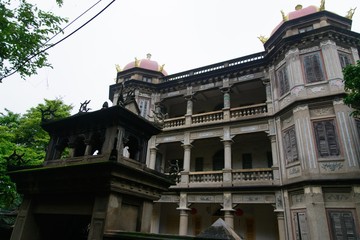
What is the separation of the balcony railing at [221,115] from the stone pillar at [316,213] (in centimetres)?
569

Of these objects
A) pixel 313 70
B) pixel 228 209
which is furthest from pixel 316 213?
pixel 313 70

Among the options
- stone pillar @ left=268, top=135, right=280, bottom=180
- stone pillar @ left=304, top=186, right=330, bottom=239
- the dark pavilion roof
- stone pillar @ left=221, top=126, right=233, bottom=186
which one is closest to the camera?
the dark pavilion roof

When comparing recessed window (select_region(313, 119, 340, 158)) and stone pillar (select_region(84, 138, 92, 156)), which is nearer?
stone pillar (select_region(84, 138, 92, 156))

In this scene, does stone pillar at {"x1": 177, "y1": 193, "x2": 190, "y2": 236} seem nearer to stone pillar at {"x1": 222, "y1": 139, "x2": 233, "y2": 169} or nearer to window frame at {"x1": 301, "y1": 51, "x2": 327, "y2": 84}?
stone pillar at {"x1": 222, "y1": 139, "x2": 233, "y2": 169}

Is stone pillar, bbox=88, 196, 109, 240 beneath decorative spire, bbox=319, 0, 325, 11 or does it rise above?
beneath

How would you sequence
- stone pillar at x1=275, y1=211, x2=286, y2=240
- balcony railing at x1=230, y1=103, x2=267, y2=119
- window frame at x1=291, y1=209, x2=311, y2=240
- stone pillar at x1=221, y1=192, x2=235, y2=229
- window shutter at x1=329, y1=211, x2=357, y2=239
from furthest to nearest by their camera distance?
balcony railing at x1=230, y1=103, x2=267, y2=119 → stone pillar at x1=221, y1=192, x2=235, y2=229 → stone pillar at x1=275, y1=211, x2=286, y2=240 → window frame at x1=291, y1=209, x2=311, y2=240 → window shutter at x1=329, y1=211, x2=357, y2=239

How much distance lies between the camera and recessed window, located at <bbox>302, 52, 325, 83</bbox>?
1382 cm

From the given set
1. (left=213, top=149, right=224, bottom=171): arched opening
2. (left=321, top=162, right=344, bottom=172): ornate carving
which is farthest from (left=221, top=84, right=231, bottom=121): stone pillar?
(left=321, top=162, right=344, bottom=172): ornate carving

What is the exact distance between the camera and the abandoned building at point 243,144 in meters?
6.57

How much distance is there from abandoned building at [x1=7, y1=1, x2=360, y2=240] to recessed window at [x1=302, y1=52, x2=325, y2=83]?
0.05 m

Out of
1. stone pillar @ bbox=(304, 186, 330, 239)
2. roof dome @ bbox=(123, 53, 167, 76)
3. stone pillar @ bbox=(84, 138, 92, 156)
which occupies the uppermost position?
roof dome @ bbox=(123, 53, 167, 76)

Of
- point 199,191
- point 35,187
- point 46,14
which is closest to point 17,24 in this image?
point 46,14

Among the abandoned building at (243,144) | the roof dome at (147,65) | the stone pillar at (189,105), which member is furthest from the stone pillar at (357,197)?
the roof dome at (147,65)

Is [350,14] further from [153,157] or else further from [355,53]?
[153,157]
